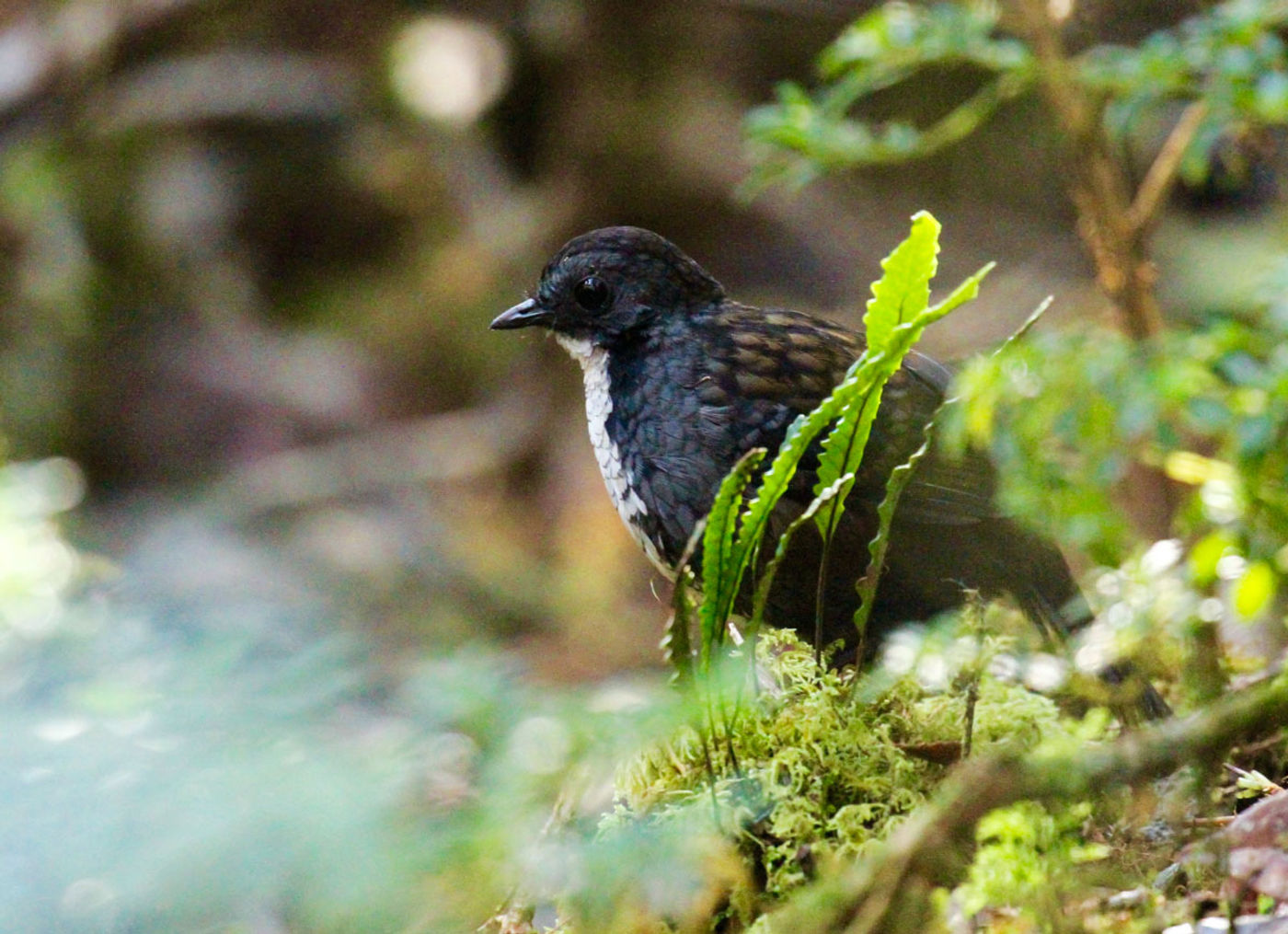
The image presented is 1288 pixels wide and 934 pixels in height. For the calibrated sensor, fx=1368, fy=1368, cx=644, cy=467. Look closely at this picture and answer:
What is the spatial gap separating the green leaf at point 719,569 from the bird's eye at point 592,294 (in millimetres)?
1036

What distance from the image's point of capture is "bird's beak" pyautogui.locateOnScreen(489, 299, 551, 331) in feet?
10.4

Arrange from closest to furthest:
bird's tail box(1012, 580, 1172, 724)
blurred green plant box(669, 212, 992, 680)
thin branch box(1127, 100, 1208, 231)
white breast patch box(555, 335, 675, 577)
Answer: blurred green plant box(669, 212, 992, 680) < bird's tail box(1012, 580, 1172, 724) < white breast patch box(555, 335, 675, 577) < thin branch box(1127, 100, 1208, 231)

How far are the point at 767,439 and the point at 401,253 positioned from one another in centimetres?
759

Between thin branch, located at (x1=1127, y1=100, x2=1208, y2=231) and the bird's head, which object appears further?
thin branch, located at (x1=1127, y1=100, x2=1208, y2=231)

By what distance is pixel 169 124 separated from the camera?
9.62 m

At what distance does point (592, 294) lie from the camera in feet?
10.2

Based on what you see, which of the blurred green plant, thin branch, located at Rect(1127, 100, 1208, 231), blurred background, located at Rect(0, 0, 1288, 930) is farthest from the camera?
blurred background, located at Rect(0, 0, 1288, 930)

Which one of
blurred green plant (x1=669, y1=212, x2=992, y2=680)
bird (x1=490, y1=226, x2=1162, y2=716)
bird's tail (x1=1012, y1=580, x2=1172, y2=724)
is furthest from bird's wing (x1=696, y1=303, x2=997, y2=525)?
blurred green plant (x1=669, y1=212, x2=992, y2=680)

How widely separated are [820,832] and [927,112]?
700 cm

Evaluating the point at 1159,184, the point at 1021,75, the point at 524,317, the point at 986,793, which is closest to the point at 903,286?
the point at 986,793

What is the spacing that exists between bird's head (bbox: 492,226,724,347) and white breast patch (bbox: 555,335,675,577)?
33 millimetres

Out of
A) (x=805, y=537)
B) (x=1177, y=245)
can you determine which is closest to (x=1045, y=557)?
(x=805, y=537)

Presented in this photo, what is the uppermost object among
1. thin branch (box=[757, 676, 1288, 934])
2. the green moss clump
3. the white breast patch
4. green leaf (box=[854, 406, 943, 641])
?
the white breast patch

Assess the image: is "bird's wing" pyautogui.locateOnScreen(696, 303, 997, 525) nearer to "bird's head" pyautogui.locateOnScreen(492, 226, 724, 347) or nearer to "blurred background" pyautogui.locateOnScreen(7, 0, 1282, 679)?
"bird's head" pyautogui.locateOnScreen(492, 226, 724, 347)
